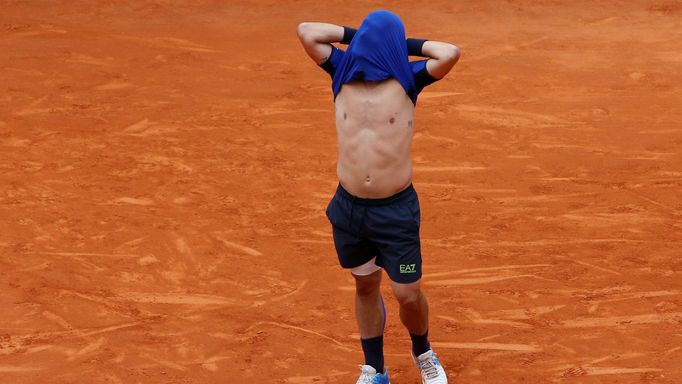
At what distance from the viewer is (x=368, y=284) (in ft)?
21.8

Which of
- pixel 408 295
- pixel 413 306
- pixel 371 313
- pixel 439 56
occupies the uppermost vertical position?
pixel 439 56

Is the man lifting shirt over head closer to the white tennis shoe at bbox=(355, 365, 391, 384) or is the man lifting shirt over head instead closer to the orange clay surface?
the white tennis shoe at bbox=(355, 365, 391, 384)

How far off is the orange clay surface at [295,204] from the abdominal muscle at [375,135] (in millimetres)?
1494

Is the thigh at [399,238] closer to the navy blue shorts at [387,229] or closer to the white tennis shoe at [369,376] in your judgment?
the navy blue shorts at [387,229]

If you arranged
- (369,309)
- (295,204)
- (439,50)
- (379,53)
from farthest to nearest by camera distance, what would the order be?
(295,204), (369,309), (439,50), (379,53)

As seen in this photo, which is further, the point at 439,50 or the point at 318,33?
the point at 318,33

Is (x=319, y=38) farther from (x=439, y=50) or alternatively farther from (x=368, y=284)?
(x=368, y=284)

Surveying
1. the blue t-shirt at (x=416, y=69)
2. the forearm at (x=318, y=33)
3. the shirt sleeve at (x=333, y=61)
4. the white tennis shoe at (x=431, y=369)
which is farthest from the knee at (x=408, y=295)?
the forearm at (x=318, y=33)

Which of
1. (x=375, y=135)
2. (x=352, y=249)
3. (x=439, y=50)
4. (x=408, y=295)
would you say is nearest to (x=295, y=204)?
(x=352, y=249)

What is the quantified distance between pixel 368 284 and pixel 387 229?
1.57 feet

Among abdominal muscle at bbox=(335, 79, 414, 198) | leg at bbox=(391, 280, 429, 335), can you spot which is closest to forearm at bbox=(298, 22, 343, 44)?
abdominal muscle at bbox=(335, 79, 414, 198)

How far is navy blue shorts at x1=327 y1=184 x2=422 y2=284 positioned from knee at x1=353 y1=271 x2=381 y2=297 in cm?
17

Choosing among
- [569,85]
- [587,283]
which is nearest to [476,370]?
[587,283]

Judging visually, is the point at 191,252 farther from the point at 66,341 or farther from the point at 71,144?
the point at 71,144
